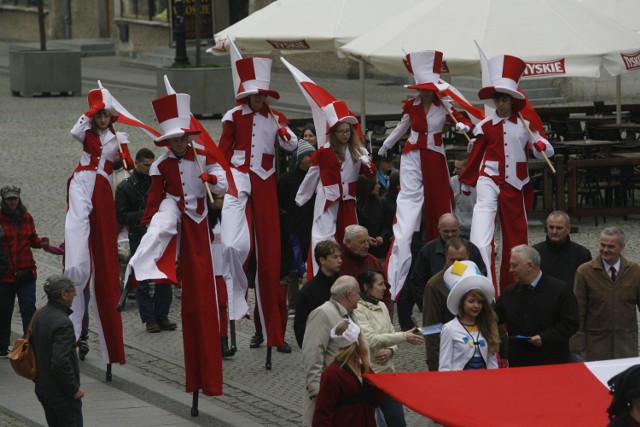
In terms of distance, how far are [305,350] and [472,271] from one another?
1.20m

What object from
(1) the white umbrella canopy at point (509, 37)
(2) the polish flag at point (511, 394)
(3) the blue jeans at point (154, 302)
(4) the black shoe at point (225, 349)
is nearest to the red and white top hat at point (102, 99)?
(3) the blue jeans at point (154, 302)

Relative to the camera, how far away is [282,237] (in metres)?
13.1

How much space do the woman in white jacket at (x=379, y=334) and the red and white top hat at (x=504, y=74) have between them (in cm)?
327

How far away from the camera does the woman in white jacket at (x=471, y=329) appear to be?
895cm

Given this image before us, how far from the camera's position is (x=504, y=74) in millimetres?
12297

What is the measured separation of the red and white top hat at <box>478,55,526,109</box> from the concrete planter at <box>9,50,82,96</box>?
23.5 m

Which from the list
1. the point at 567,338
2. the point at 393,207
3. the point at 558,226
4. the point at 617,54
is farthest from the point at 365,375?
the point at 617,54

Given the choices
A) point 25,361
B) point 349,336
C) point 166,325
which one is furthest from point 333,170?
point 349,336

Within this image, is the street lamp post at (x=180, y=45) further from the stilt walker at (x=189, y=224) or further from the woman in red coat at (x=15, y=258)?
the stilt walker at (x=189, y=224)

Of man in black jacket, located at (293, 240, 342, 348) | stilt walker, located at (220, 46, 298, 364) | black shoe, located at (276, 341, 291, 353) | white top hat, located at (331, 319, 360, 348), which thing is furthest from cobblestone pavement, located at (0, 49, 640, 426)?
white top hat, located at (331, 319, 360, 348)

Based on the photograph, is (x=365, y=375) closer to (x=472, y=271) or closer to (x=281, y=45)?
(x=472, y=271)

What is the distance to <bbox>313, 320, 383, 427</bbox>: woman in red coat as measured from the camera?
→ 825cm

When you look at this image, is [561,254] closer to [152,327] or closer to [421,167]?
[421,167]

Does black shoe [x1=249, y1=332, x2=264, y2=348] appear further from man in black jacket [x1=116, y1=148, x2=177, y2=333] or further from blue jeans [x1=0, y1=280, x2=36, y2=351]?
blue jeans [x1=0, y1=280, x2=36, y2=351]
